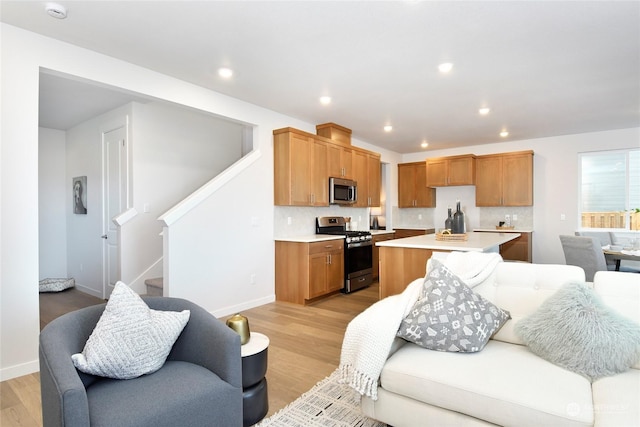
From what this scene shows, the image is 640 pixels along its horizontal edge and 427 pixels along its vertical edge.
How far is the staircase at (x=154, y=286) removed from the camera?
4195 millimetres

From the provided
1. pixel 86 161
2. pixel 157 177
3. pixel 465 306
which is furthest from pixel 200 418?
pixel 86 161

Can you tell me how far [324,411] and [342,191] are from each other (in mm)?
3786

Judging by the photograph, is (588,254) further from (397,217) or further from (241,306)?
(397,217)

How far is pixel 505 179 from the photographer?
21.7 feet

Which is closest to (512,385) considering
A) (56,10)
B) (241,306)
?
(241,306)

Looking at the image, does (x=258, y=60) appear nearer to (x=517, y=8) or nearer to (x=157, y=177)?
(x=517, y=8)

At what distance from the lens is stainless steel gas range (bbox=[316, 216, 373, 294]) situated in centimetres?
518

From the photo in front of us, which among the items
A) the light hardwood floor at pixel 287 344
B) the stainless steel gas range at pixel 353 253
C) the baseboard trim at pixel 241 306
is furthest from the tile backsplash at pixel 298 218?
the light hardwood floor at pixel 287 344

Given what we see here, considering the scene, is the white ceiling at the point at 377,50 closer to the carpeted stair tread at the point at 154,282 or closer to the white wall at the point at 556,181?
the white wall at the point at 556,181

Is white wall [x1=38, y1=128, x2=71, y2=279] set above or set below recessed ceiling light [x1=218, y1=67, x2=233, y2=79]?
below

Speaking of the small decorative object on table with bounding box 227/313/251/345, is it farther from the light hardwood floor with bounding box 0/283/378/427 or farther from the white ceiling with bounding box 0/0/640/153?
the white ceiling with bounding box 0/0/640/153

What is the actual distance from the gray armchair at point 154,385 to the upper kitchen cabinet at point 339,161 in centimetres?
378

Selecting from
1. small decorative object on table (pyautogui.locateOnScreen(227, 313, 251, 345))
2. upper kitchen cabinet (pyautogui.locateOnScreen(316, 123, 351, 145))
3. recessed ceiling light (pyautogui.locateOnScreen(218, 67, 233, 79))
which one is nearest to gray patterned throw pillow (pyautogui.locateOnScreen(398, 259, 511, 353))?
small decorative object on table (pyautogui.locateOnScreen(227, 313, 251, 345))

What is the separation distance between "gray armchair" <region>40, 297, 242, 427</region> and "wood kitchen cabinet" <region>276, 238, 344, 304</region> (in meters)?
2.68
